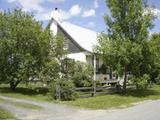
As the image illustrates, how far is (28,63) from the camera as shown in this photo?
2786 cm

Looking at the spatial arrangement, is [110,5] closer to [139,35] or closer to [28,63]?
[139,35]

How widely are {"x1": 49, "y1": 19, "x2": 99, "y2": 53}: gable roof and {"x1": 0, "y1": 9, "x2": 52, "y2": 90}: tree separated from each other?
10.2 meters

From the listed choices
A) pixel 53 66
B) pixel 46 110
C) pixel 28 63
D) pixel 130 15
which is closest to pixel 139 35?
pixel 130 15

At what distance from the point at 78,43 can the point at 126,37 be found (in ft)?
34.1

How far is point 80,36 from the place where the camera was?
137 ft

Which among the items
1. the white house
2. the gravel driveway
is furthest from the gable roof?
the gravel driveway

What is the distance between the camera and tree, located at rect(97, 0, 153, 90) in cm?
2838

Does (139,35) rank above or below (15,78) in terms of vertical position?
above

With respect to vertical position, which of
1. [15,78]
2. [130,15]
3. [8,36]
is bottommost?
[15,78]

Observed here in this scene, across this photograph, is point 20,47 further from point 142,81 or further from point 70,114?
point 70,114

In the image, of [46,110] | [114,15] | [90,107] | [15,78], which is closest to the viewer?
[46,110]

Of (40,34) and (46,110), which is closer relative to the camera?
(46,110)

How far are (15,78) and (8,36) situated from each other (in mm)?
3561

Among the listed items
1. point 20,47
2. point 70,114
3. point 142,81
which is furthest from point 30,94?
point 70,114
